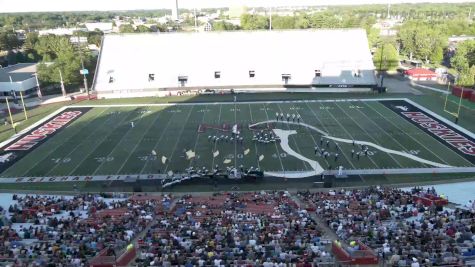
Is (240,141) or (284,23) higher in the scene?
(284,23)

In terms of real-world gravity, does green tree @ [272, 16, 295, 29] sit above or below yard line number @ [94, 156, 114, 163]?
above

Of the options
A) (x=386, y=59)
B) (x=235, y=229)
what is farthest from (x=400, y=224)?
(x=386, y=59)

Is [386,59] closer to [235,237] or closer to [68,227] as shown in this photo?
[235,237]

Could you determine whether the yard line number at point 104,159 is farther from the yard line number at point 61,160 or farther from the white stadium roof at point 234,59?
the white stadium roof at point 234,59

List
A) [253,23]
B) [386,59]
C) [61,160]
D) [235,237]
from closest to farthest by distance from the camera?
[235,237] < [61,160] < [386,59] < [253,23]

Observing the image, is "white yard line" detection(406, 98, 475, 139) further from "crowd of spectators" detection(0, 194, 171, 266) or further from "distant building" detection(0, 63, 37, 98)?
"distant building" detection(0, 63, 37, 98)

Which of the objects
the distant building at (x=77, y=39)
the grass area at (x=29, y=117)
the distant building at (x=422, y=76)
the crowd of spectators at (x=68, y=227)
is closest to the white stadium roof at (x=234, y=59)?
the grass area at (x=29, y=117)

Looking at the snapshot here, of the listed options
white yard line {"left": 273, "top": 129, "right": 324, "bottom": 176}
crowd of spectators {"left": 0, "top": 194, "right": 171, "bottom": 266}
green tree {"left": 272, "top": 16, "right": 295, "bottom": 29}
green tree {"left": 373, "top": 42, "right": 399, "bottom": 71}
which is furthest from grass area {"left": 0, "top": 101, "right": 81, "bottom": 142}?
green tree {"left": 272, "top": 16, "right": 295, "bottom": 29}
